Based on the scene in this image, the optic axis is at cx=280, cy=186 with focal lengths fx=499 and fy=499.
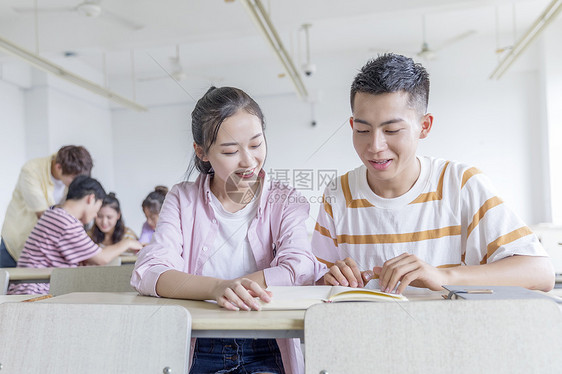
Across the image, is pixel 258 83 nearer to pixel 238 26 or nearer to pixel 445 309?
pixel 445 309

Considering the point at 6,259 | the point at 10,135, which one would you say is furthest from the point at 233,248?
the point at 10,135

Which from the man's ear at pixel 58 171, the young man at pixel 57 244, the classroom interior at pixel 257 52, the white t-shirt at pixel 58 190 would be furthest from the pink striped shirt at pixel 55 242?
the classroom interior at pixel 257 52

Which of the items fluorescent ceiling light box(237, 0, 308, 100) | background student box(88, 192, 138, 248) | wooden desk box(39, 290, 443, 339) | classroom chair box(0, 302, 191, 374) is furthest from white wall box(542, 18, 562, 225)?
classroom chair box(0, 302, 191, 374)

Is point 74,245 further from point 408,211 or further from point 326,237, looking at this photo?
point 408,211

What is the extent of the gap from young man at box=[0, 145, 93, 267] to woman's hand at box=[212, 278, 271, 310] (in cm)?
222

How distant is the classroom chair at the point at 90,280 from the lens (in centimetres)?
153

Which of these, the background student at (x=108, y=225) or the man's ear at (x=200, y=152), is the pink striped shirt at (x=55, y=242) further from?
the man's ear at (x=200, y=152)

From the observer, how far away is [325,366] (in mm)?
694

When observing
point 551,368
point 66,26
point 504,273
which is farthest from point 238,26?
point 551,368

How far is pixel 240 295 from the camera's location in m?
0.85

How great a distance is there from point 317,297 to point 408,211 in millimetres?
440

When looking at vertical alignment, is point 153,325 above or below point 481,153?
below

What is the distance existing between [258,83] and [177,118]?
0.25 meters

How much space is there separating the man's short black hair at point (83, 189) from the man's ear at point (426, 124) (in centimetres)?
178
